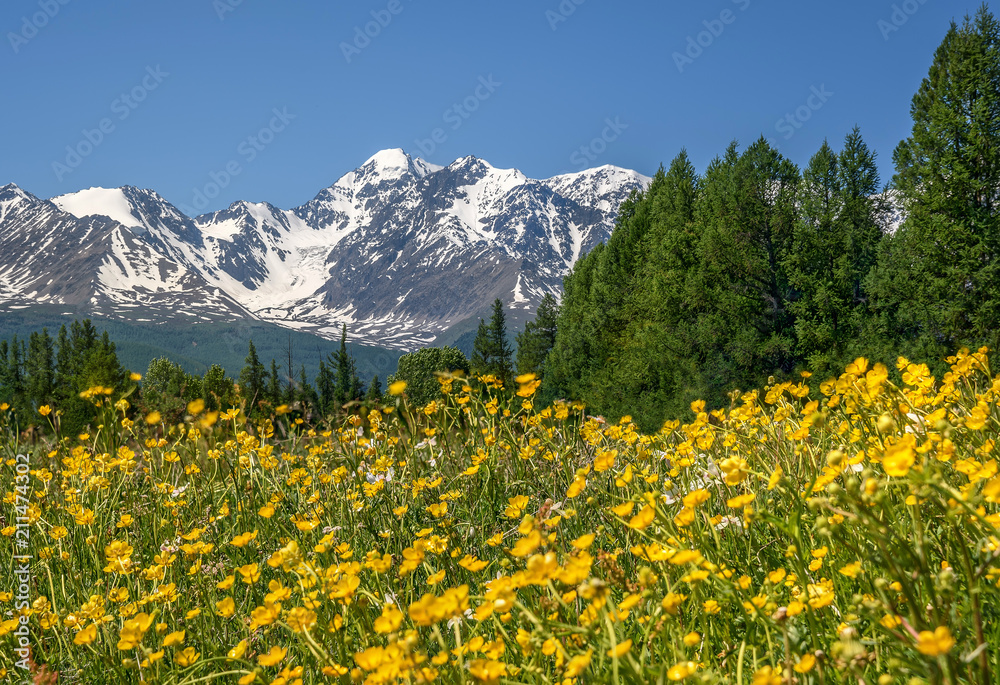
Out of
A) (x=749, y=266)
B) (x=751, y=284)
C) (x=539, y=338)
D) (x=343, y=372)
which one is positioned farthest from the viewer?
(x=343, y=372)

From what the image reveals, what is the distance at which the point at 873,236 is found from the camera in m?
19.8

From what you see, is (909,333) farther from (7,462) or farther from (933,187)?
(7,462)

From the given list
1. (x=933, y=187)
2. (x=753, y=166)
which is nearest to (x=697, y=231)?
(x=753, y=166)

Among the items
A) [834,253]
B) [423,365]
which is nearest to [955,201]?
[834,253]

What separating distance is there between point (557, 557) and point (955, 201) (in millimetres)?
19109

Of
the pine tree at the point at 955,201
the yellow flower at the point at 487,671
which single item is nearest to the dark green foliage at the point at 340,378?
the pine tree at the point at 955,201

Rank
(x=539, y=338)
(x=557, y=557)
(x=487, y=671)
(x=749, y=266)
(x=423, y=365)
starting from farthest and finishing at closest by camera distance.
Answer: (x=423, y=365) → (x=539, y=338) → (x=749, y=266) → (x=557, y=557) → (x=487, y=671)

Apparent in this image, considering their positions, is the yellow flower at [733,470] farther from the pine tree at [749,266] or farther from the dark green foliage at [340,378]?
the dark green foliage at [340,378]

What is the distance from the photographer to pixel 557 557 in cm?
200

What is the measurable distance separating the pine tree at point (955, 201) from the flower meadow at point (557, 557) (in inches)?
647

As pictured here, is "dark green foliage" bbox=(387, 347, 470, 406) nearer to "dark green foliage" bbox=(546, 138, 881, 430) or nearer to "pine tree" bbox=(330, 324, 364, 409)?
"pine tree" bbox=(330, 324, 364, 409)

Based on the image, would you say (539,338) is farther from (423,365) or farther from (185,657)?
(185,657)

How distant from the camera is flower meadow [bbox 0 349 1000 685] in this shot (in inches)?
45.7

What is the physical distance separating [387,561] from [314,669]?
18.0 inches
